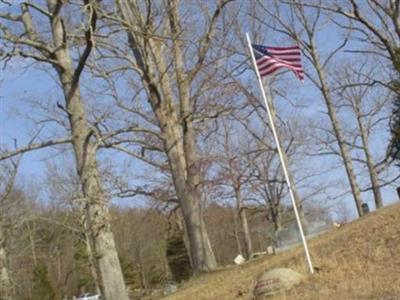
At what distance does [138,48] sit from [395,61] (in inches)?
373

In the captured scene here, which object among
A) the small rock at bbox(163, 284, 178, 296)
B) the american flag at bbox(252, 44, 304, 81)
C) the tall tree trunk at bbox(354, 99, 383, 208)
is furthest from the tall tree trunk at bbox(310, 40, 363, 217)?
the american flag at bbox(252, 44, 304, 81)

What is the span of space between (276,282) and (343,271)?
1.32 m

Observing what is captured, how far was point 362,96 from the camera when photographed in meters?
43.9

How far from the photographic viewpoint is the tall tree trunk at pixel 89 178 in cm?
1248

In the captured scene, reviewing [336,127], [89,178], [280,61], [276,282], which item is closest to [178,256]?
[336,127]

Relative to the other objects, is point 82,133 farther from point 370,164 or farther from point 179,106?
point 370,164

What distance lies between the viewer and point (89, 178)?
1266cm

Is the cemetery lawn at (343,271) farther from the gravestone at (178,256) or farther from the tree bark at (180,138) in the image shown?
the gravestone at (178,256)

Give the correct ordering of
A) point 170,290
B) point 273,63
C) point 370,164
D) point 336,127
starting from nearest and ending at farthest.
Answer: point 273,63 → point 170,290 → point 336,127 → point 370,164

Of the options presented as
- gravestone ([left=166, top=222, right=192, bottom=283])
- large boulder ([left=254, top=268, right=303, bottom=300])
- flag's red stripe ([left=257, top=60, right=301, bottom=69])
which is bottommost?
large boulder ([left=254, top=268, right=303, bottom=300])

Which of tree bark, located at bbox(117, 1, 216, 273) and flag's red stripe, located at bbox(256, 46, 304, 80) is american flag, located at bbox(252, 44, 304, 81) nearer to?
flag's red stripe, located at bbox(256, 46, 304, 80)

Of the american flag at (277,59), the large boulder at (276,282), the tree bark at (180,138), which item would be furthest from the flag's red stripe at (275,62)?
the tree bark at (180,138)

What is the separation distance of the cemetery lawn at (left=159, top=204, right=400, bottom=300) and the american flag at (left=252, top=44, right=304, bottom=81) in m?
3.98

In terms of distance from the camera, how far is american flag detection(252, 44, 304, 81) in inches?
554
